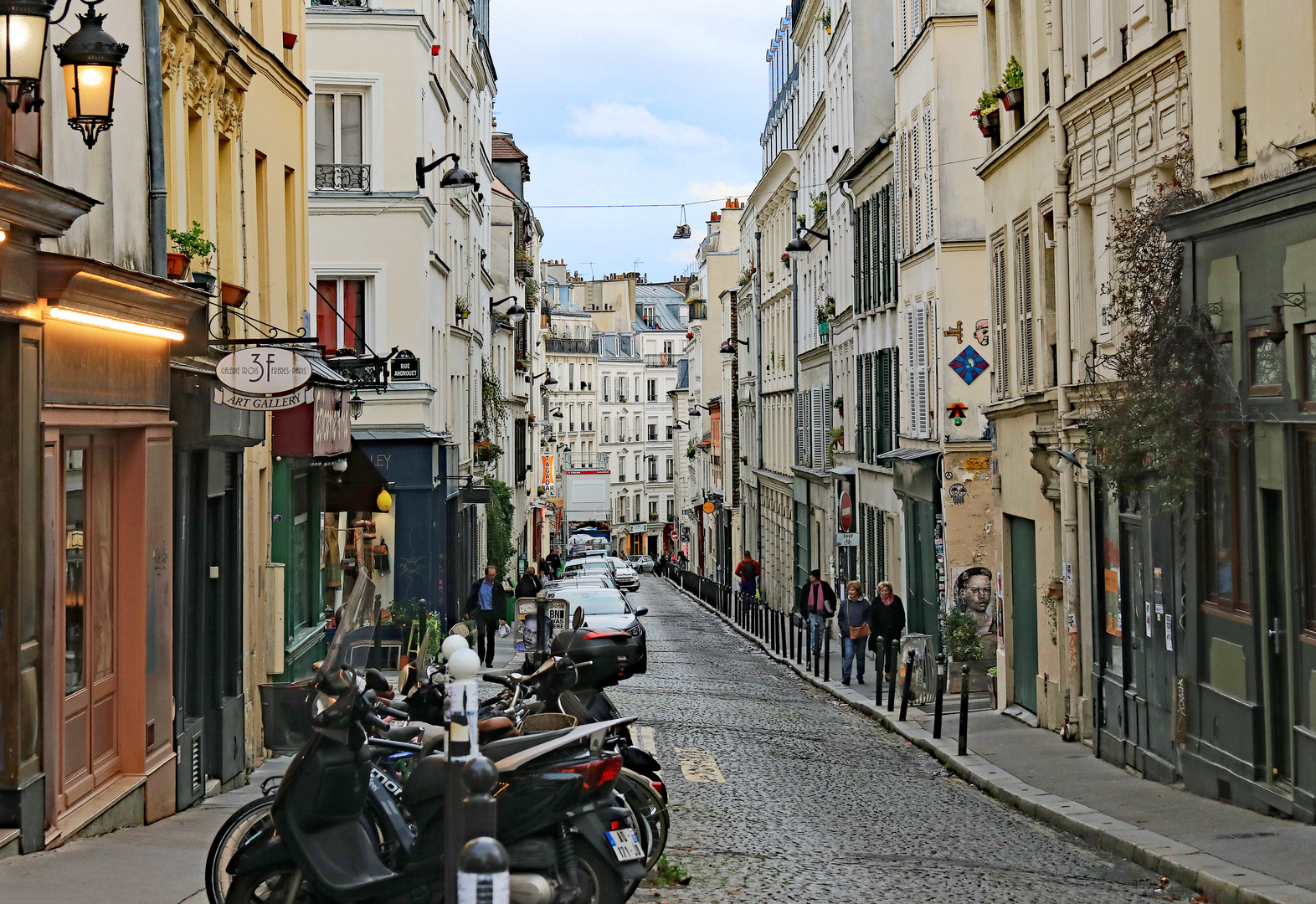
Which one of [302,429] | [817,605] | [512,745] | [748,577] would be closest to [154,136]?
[302,429]

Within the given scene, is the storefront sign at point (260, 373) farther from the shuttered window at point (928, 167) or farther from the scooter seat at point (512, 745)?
the shuttered window at point (928, 167)

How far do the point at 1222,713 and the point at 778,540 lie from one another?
38.2 metres

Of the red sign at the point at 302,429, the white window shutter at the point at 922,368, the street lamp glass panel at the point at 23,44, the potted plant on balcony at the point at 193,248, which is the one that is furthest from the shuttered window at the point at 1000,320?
the street lamp glass panel at the point at 23,44

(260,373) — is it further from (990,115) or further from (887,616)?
(887,616)

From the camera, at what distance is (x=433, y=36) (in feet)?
99.2

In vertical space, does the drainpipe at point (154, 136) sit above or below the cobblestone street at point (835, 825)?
above

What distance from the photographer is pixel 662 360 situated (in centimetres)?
12200

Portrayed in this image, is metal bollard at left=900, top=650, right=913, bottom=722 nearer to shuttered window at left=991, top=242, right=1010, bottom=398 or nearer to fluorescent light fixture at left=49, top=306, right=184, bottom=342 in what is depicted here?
shuttered window at left=991, top=242, right=1010, bottom=398

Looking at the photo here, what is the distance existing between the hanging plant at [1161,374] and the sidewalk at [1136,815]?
2355 mm

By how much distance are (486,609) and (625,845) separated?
20838 millimetres

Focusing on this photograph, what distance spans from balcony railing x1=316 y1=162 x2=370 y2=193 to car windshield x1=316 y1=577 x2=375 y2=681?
2169 cm

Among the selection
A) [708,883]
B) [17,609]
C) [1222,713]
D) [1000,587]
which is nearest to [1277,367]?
[1222,713]

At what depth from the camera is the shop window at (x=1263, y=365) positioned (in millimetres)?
10711

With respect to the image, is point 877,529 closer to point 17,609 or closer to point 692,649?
point 692,649
